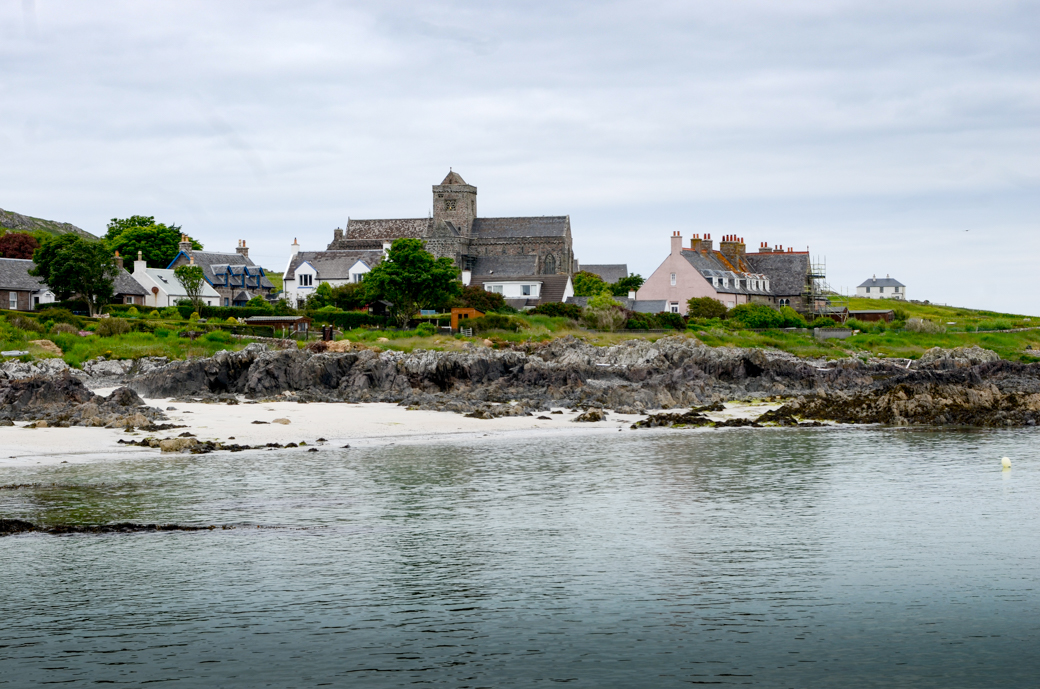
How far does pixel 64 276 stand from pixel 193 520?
204 ft

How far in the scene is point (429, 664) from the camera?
1104cm

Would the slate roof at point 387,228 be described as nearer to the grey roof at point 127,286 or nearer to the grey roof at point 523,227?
the grey roof at point 523,227

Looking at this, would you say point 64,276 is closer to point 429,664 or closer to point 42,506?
point 42,506

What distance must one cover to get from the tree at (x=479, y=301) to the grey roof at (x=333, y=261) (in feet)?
76.7

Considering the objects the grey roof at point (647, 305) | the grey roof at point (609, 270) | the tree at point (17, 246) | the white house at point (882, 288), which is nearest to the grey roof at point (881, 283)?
the white house at point (882, 288)

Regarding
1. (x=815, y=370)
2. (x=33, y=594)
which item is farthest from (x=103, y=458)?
(x=815, y=370)

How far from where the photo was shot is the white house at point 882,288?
173 metres

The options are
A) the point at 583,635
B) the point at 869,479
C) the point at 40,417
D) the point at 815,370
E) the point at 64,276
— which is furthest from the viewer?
the point at 64,276

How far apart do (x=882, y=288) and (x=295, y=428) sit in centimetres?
15969

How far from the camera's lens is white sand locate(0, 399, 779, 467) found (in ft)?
85.0

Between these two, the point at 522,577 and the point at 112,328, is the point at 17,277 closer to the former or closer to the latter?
the point at 112,328

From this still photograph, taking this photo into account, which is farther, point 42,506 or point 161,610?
point 42,506

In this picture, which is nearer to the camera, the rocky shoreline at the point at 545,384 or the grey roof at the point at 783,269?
the rocky shoreline at the point at 545,384

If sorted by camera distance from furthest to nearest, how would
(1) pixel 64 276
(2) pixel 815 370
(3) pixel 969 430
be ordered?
(1) pixel 64 276 → (2) pixel 815 370 → (3) pixel 969 430
